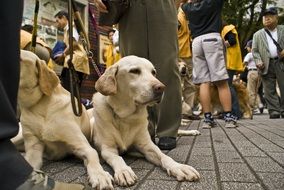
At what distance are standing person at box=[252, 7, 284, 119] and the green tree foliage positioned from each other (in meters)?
13.4

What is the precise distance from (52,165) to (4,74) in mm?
1525

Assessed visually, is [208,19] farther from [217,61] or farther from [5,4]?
[5,4]

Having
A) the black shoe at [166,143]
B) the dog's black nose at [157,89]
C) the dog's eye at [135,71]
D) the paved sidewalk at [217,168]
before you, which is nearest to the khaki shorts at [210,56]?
the paved sidewalk at [217,168]

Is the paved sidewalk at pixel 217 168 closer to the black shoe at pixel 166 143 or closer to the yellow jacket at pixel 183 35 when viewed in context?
the black shoe at pixel 166 143

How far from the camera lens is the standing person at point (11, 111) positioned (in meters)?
1.33

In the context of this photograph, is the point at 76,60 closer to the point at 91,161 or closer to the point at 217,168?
the point at 91,161

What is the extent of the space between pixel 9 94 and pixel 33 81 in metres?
1.18

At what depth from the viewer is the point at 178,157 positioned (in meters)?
3.04

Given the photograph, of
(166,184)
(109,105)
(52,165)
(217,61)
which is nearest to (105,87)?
(109,105)

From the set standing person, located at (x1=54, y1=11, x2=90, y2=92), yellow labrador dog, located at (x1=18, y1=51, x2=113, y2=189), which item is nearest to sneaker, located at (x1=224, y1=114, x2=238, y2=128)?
standing person, located at (x1=54, y1=11, x2=90, y2=92)

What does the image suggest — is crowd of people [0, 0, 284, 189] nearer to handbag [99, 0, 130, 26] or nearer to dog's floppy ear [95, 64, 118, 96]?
handbag [99, 0, 130, 26]

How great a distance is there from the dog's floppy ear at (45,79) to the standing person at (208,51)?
3442 mm

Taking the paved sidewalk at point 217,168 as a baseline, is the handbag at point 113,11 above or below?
above

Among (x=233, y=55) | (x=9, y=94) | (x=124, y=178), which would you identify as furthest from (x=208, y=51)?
(x=9, y=94)
